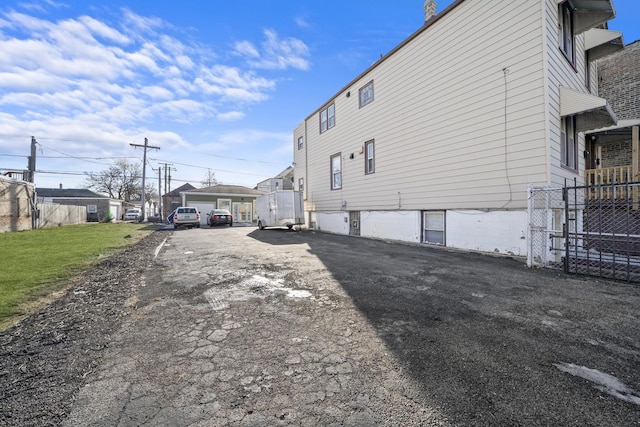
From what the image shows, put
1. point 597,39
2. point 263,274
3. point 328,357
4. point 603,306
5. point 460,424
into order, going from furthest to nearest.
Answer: point 597,39
point 263,274
point 603,306
point 328,357
point 460,424

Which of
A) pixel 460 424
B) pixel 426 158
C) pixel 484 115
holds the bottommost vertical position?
pixel 460 424

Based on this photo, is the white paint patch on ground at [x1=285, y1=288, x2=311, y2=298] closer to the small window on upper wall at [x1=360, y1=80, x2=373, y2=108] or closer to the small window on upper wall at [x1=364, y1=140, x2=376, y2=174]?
the small window on upper wall at [x1=364, y1=140, x2=376, y2=174]

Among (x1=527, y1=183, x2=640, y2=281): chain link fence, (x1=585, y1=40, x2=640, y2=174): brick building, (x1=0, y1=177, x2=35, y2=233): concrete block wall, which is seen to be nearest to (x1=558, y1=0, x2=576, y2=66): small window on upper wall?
(x1=585, y1=40, x2=640, y2=174): brick building

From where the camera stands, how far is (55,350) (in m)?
2.75

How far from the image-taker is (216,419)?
1.81 m

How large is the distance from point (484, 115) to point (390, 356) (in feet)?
25.9

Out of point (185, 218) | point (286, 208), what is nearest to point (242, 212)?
point (185, 218)

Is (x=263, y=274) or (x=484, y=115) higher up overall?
(x=484, y=115)

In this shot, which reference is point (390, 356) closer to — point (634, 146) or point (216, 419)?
point (216, 419)

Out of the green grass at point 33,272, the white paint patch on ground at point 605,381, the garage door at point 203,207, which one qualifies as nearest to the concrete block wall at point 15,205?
the green grass at point 33,272

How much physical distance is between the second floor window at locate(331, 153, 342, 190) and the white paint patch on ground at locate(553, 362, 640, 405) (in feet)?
42.9

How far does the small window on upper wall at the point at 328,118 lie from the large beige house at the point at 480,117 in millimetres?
3058

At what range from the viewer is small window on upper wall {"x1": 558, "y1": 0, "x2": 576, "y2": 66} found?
8.11 metres

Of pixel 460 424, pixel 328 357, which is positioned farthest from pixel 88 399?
pixel 460 424
